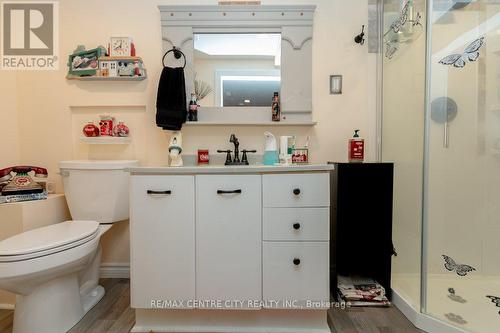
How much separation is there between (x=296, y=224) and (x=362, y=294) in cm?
72

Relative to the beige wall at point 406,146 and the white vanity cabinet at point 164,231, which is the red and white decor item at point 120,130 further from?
the beige wall at point 406,146

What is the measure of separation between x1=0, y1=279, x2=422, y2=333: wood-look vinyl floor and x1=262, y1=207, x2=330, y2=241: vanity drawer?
53cm

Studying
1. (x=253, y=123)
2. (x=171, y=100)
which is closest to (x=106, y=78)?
(x=171, y=100)

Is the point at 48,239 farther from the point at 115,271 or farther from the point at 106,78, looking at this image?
the point at 106,78

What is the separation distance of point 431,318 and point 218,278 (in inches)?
43.4

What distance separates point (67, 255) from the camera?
1180 millimetres

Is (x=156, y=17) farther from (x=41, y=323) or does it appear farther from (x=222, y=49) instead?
(x=41, y=323)

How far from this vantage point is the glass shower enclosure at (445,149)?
1.41 m

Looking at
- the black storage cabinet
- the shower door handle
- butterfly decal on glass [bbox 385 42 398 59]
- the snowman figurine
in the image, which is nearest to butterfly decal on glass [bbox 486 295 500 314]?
the black storage cabinet

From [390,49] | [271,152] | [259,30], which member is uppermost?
[259,30]

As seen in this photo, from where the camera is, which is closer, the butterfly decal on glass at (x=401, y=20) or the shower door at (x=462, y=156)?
the shower door at (x=462, y=156)

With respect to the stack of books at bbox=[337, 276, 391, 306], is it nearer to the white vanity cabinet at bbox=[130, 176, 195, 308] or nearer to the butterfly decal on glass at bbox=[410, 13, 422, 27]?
the white vanity cabinet at bbox=[130, 176, 195, 308]

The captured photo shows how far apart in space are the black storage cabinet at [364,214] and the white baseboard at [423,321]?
11 cm

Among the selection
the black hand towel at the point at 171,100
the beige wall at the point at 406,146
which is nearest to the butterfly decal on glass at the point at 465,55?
the beige wall at the point at 406,146
